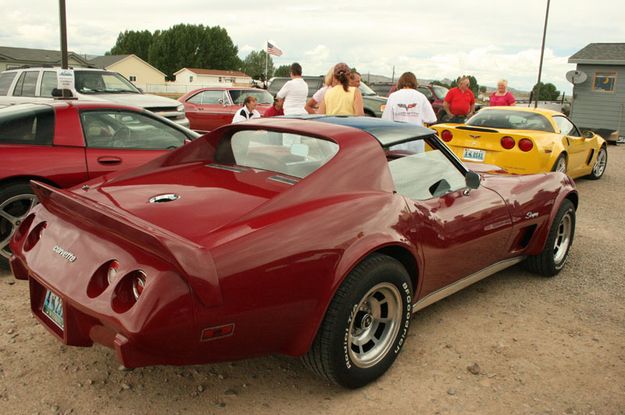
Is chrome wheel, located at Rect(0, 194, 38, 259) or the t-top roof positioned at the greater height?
the t-top roof

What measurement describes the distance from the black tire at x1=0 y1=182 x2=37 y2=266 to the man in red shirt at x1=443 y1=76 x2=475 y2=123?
7703mm

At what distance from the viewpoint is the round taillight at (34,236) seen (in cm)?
278

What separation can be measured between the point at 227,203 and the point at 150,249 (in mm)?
535

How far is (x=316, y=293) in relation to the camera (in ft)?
7.99

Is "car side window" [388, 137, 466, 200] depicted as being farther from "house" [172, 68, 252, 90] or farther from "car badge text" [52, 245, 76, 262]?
"house" [172, 68, 252, 90]

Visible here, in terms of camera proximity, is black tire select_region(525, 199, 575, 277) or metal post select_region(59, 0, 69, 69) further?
metal post select_region(59, 0, 69, 69)

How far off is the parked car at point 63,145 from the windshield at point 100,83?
666 centimetres

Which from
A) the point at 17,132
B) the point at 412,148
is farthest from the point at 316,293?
the point at 17,132

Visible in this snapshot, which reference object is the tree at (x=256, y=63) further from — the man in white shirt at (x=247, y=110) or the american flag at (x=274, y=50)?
the man in white shirt at (x=247, y=110)

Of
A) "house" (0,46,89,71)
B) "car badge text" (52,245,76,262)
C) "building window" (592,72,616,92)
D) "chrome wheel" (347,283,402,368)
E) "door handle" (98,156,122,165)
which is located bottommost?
"chrome wheel" (347,283,402,368)

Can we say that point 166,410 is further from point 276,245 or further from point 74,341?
point 276,245

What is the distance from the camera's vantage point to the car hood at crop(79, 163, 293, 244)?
242 centimetres

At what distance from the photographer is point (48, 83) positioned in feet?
35.7

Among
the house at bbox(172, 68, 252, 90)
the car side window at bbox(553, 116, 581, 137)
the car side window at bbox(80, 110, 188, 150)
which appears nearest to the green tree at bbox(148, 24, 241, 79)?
the house at bbox(172, 68, 252, 90)
